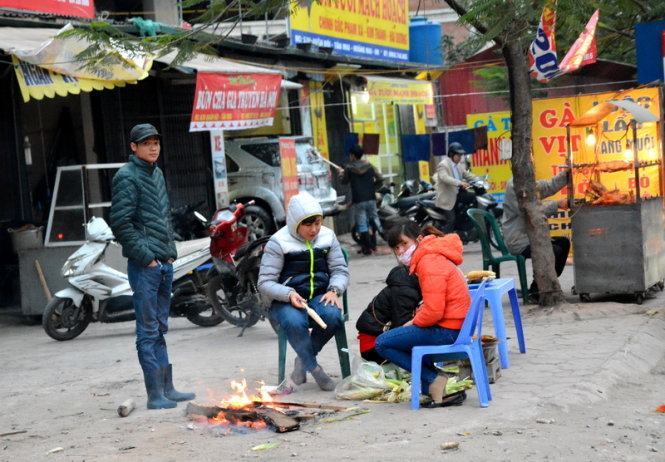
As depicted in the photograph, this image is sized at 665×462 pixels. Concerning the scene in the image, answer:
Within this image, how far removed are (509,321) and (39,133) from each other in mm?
8597

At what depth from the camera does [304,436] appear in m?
6.46

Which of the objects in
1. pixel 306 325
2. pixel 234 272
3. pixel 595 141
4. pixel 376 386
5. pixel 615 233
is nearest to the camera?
pixel 376 386

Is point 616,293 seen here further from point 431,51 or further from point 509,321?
point 431,51

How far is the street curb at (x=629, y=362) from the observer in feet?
23.8

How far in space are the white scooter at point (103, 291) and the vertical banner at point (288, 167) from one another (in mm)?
6158

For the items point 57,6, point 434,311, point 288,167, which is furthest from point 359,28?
point 434,311

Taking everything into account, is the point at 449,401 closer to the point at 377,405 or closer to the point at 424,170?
the point at 377,405

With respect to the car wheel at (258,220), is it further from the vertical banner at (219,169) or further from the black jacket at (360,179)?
the black jacket at (360,179)

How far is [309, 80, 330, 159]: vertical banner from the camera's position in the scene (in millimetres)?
23188

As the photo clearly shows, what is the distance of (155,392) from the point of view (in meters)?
7.54

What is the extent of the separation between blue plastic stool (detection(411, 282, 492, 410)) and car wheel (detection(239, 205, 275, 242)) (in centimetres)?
1125

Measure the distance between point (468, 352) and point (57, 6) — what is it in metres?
9.94

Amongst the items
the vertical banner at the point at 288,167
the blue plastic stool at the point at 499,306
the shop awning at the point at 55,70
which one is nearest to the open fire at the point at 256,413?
the blue plastic stool at the point at 499,306

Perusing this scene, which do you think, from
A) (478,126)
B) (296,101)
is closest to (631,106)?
(478,126)
